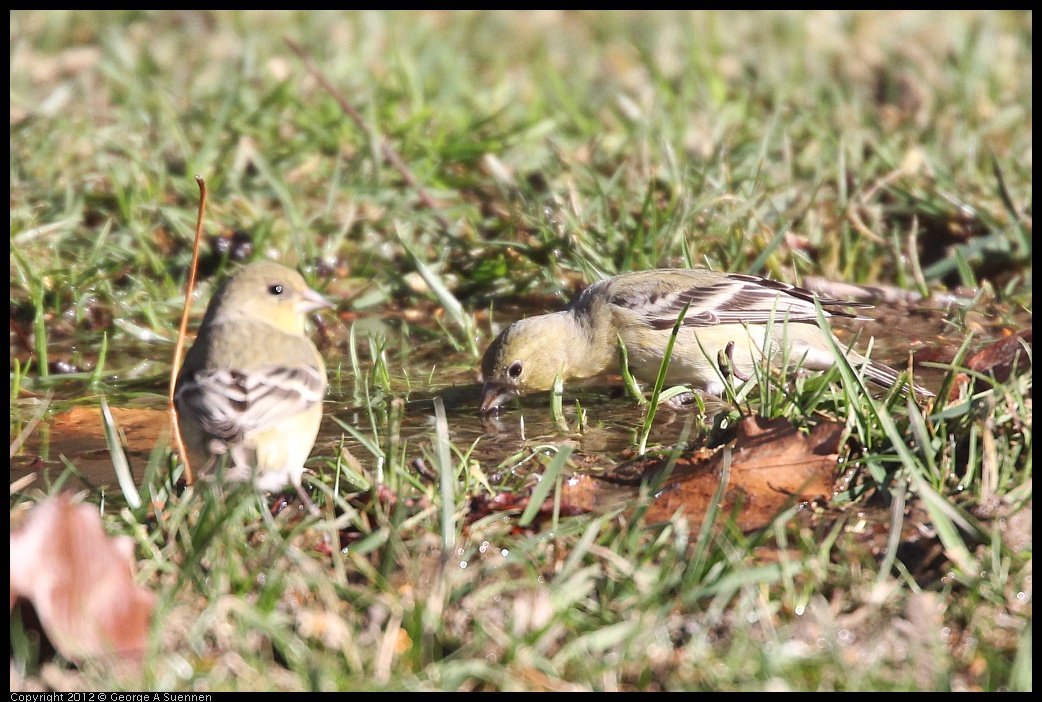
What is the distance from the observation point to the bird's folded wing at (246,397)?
14.4 ft

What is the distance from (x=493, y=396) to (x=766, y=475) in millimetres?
1796

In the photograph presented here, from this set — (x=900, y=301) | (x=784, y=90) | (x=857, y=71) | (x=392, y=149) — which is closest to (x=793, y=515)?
(x=900, y=301)

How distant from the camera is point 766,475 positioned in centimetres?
426

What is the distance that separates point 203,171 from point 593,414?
3244 mm

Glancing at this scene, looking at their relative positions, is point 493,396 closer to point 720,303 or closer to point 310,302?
point 310,302

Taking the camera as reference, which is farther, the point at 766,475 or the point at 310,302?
the point at 310,302

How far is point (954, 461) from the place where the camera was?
408 centimetres

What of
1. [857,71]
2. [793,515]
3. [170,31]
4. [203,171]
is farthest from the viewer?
[170,31]

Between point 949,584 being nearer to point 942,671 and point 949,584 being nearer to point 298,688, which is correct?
point 942,671

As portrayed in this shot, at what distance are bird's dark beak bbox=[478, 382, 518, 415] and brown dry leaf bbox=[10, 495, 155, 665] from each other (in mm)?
2453

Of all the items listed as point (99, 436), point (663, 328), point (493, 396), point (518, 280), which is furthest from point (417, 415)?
point (518, 280)

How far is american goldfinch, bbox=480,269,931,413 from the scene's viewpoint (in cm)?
594

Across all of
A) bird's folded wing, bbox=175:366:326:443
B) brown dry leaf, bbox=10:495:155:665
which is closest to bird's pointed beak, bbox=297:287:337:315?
bird's folded wing, bbox=175:366:326:443

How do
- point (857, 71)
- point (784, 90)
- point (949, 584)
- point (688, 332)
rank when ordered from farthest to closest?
point (857, 71)
point (784, 90)
point (688, 332)
point (949, 584)
